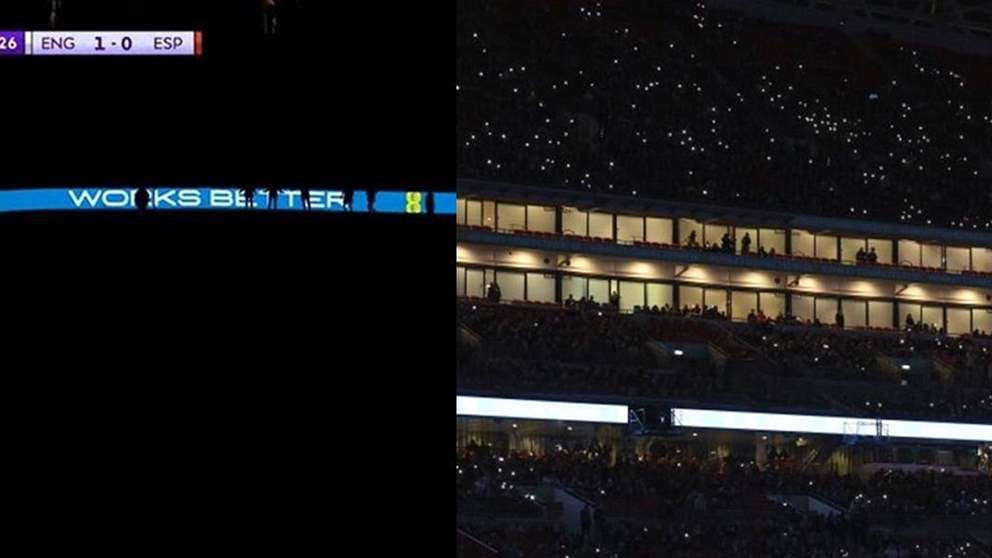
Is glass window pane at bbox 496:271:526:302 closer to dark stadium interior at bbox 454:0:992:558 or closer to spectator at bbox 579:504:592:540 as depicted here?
dark stadium interior at bbox 454:0:992:558

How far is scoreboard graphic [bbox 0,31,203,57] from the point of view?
21.4ft

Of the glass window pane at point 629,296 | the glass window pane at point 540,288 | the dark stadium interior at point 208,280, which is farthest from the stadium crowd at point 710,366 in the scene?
the dark stadium interior at point 208,280

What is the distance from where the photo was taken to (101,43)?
6543mm

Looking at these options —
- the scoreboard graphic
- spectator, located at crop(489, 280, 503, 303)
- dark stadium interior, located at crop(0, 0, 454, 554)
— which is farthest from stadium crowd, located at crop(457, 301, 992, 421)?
the scoreboard graphic

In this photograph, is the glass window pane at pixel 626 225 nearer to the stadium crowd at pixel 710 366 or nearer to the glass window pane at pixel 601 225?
the glass window pane at pixel 601 225

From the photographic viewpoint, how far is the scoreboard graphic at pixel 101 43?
652 cm

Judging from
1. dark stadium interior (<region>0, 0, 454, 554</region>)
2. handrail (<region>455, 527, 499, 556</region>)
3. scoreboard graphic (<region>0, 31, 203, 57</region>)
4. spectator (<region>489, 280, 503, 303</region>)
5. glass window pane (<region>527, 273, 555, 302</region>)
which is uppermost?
glass window pane (<region>527, 273, 555, 302</region>)

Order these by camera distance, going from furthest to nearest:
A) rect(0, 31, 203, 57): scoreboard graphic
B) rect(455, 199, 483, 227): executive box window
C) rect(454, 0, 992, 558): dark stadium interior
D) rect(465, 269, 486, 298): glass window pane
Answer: rect(465, 269, 486, 298): glass window pane
rect(455, 199, 483, 227): executive box window
rect(454, 0, 992, 558): dark stadium interior
rect(0, 31, 203, 57): scoreboard graphic

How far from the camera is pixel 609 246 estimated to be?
48.6 meters

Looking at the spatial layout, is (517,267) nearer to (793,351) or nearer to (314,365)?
(793,351)

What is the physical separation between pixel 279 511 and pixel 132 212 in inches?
45.3

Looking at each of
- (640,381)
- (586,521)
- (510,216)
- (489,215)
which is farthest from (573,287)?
(586,521)

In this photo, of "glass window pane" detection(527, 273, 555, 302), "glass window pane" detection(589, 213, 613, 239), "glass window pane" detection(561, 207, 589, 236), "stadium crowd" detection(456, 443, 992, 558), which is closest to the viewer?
"stadium crowd" detection(456, 443, 992, 558)

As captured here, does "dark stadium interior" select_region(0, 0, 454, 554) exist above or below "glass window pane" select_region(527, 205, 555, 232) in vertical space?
below
